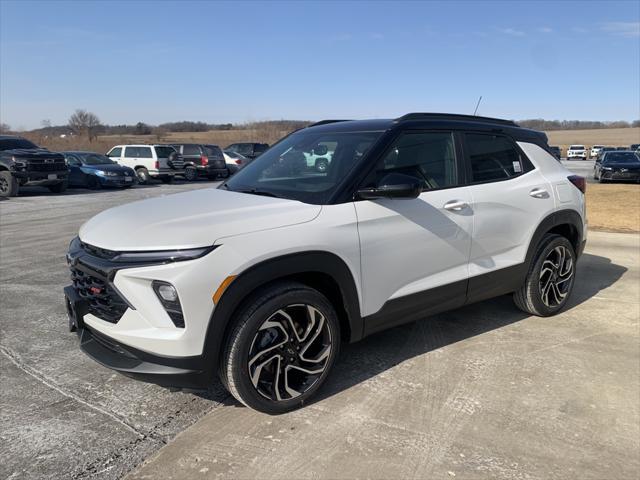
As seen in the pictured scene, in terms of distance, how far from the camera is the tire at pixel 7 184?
15.9 meters

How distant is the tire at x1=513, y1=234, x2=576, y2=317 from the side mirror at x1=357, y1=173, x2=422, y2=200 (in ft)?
6.26

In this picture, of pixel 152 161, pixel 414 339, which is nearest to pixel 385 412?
pixel 414 339

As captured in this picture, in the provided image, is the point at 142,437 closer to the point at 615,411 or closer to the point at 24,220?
the point at 615,411

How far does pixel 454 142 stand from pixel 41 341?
376 cm

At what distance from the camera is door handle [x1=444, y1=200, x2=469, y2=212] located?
3.73m

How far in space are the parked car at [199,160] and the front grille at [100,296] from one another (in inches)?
832

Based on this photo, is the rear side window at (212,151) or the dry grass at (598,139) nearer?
the rear side window at (212,151)

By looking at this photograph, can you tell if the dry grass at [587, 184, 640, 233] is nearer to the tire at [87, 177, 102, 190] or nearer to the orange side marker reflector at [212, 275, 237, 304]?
the orange side marker reflector at [212, 275, 237, 304]

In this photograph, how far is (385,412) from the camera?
315 cm

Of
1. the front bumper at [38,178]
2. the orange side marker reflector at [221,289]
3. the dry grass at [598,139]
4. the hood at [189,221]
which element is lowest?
the front bumper at [38,178]

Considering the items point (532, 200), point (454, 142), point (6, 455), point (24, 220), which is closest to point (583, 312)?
point (532, 200)

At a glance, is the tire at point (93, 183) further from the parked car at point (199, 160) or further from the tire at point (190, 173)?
the parked car at point (199, 160)

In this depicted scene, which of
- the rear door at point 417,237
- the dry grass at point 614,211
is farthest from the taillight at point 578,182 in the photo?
the dry grass at point 614,211

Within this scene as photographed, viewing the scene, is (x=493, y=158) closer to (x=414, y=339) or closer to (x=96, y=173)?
(x=414, y=339)
